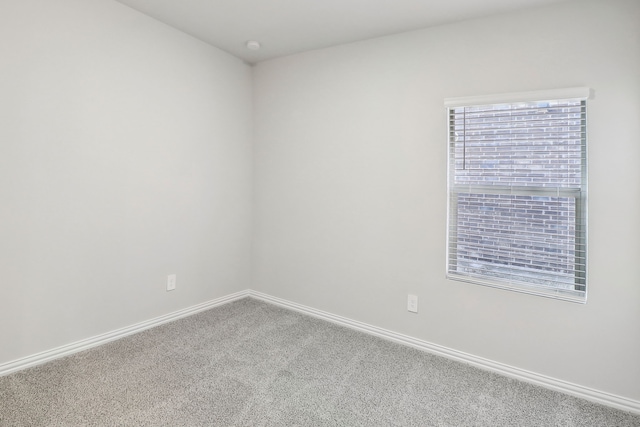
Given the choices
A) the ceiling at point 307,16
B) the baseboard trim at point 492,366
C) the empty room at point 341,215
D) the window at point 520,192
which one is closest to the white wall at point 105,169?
the empty room at point 341,215

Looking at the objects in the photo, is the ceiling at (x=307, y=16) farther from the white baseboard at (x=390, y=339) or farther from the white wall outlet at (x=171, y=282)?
the white baseboard at (x=390, y=339)

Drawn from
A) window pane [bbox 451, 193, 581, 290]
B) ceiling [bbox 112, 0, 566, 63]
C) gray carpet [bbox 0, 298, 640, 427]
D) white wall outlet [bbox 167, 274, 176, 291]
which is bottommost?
gray carpet [bbox 0, 298, 640, 427]

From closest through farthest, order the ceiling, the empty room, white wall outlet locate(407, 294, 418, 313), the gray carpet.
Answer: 1. the gray carpet
2. the empty room
3. the ceiling
4. white wall outlet locate(407, 294, 418, 313)

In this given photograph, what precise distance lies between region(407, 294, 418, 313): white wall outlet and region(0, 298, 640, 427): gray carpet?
29 cm

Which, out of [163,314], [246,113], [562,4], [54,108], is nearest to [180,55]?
[246,113]

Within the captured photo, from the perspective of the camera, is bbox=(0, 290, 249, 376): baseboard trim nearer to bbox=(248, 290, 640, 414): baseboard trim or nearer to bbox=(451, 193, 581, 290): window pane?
bbox=(248, 290, 640, 414): baseboard trim

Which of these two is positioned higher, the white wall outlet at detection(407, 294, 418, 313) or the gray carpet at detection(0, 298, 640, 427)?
the white wall outlet at detection(407, 294, 418, 313)

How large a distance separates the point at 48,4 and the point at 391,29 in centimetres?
226

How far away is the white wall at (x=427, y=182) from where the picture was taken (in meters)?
1.88

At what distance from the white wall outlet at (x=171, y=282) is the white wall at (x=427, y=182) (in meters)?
0.88

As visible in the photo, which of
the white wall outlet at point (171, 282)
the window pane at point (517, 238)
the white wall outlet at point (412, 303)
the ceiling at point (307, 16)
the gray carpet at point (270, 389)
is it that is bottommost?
the gray carpet at point (270, 389)

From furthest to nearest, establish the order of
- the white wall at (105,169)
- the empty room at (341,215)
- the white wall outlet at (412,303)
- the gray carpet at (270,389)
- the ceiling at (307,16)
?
the white wall outlet at (412,303)
the ceiling at (307,16)
the white wall at (105,169)
the empty room at (341,215)
the gray carpet at (270,389)

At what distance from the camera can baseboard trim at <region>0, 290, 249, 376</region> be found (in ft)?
6.59

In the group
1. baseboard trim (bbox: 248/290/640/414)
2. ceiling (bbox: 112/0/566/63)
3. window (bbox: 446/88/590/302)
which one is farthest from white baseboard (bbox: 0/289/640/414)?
ceiling (bbox: 112/0/566/63)
